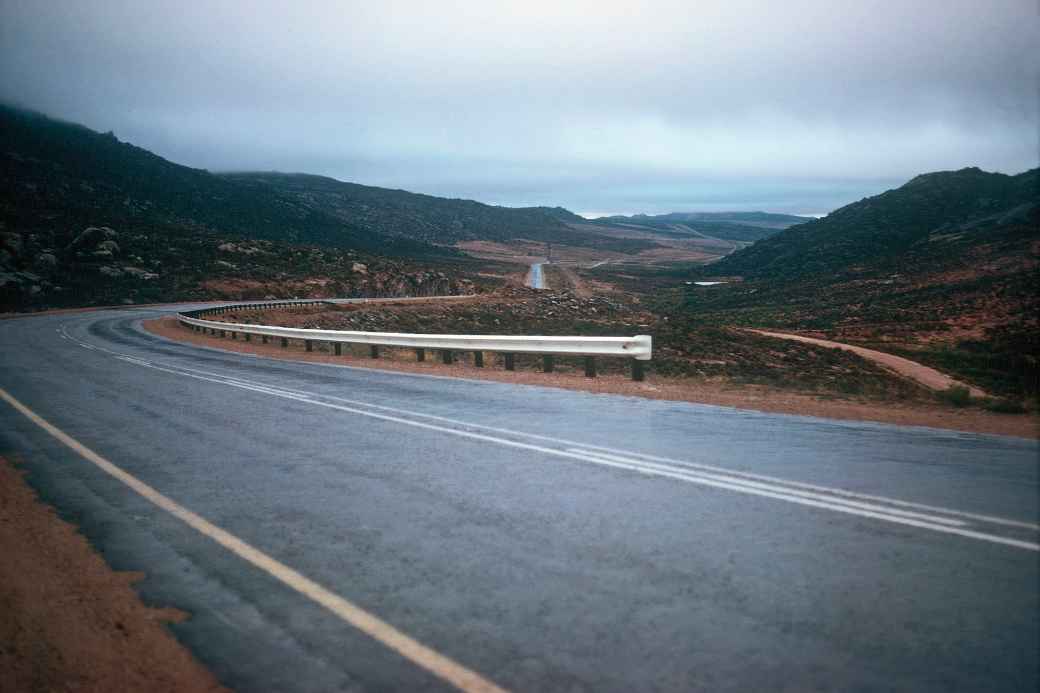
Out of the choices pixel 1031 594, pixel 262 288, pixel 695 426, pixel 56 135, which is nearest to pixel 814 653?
pixel 1031 594

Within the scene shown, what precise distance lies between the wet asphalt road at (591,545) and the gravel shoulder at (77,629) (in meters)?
0.14

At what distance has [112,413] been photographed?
36.0ft

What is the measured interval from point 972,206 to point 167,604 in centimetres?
11286

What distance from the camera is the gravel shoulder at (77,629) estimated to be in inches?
143

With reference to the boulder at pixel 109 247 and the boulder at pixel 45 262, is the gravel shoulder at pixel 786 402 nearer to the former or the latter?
the boulder at pixel 45 262

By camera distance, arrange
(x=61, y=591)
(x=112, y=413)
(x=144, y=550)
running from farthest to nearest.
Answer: (x=112, y=413) < (x=144, y=550) < (x=61, y=591)

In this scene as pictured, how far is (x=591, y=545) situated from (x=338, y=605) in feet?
5.65

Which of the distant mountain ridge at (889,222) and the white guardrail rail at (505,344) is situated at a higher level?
the distant mountain ridge at (889,222)

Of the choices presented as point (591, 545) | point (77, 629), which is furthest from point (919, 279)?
point (77, 629)

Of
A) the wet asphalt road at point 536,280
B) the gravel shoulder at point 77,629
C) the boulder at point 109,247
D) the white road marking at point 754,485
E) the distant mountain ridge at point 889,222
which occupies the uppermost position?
the distant mountain ridge at point 889,222

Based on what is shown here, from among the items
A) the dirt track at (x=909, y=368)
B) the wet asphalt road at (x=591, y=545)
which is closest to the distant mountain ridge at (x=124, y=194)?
the dirt track at (x=909, y=368)

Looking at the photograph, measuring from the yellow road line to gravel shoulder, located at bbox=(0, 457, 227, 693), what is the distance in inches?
26.0

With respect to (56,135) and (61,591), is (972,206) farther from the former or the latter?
(56,135)

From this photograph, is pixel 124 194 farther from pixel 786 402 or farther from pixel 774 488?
pixel 774 488
